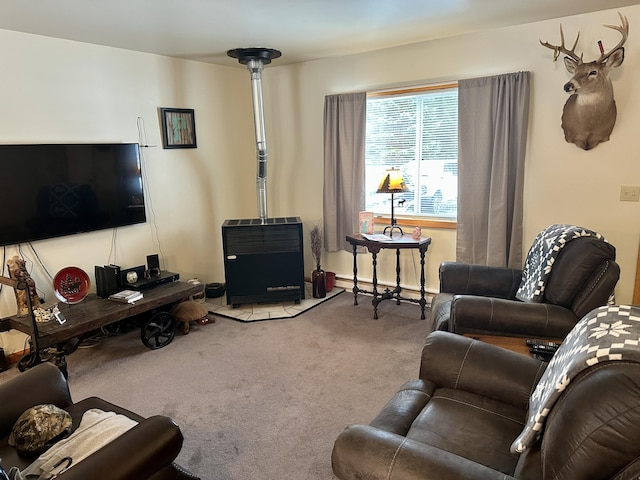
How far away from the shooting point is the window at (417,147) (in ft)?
12.8

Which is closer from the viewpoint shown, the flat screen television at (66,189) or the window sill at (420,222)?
the flat screen television at (66,189)

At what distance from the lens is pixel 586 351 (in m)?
1.20

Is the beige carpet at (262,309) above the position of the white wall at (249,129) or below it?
below

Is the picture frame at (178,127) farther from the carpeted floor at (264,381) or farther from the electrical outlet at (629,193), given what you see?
the electrical outlet at (629,193)

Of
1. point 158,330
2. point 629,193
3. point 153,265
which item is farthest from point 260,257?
point 629,193

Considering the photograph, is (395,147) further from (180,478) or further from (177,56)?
(180,478)

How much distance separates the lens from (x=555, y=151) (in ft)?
11.2

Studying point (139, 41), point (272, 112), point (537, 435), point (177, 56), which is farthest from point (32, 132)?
point (537, 435)

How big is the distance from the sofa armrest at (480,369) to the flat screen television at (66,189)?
9.55 feet

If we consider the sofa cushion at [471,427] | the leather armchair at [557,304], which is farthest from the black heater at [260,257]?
the sofa cushion at [471,427]

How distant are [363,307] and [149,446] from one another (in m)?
3.01

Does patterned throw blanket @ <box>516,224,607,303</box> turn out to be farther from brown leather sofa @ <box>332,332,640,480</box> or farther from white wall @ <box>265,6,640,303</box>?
brown leather sofa @ <box>332,332,640,480</box>

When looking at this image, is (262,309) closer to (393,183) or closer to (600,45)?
(393,183)

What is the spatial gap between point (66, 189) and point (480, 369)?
10.5 feet
